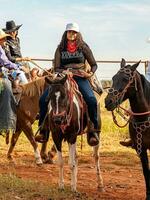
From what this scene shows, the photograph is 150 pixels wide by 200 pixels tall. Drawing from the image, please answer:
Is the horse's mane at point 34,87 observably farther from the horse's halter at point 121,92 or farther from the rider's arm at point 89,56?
the horse's halter at point 121,92

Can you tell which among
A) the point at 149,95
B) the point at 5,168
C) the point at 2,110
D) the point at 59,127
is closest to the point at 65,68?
the point at 59,127

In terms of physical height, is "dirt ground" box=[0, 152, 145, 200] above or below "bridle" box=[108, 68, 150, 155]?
below

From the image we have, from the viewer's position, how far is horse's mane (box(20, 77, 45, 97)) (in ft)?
45.7

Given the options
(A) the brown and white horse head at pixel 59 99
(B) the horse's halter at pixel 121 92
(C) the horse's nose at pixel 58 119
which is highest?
(B) the horse's halter at pixel 121 92

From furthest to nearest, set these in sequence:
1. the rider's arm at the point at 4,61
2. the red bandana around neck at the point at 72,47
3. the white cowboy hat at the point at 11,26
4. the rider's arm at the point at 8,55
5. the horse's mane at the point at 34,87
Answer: the white cowboy hat at the point at 11,26
the horse's mane at the point at 34,87
the rider's arm at the point at 8,55
the rider's arm at the point at 4,61
the red bandana around neck at the point at 72,47

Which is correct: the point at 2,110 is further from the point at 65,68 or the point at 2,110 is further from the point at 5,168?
the point at 65,68

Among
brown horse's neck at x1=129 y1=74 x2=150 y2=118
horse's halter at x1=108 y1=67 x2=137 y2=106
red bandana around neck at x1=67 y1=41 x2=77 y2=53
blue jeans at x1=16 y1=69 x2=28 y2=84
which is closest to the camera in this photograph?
horse's halter at x1=108 y1=67 x2=137 y2=106

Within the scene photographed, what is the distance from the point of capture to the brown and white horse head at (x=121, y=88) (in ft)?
29.7

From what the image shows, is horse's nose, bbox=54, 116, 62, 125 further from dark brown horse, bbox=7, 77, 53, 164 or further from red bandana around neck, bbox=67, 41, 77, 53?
dark brown horse, bbox=7, 77, 53, 164

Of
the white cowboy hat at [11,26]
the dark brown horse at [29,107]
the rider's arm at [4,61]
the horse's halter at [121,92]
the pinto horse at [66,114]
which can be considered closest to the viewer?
the horse's halter at [121,92]

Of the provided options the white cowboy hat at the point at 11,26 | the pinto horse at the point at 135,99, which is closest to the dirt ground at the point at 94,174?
the pinto horse at the point at 135,99

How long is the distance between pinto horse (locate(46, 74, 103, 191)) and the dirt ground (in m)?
0.84

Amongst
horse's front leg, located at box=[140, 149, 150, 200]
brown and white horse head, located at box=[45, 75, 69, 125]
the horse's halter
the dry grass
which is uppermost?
the horse's halter

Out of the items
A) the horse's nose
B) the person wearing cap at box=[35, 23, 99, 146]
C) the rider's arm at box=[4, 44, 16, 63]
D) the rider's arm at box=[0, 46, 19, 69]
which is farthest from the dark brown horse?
the horse's nose
